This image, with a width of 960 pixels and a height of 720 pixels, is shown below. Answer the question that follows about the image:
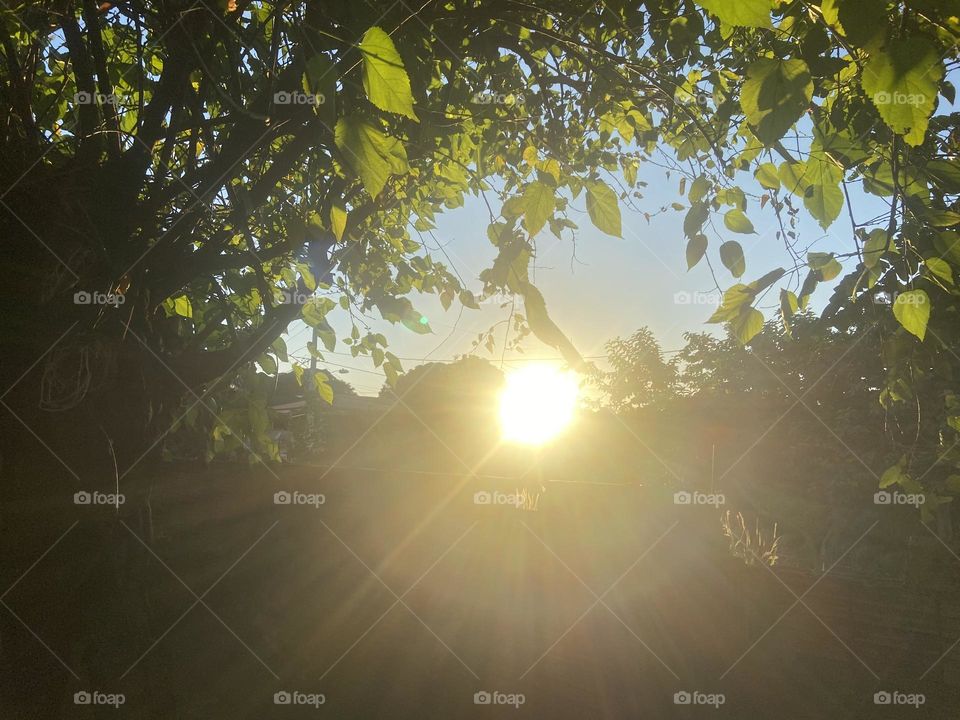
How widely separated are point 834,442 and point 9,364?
20.2 meters

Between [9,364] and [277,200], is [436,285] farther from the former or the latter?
[9,364]

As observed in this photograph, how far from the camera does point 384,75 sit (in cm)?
95

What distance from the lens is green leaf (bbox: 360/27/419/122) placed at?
3.08ft

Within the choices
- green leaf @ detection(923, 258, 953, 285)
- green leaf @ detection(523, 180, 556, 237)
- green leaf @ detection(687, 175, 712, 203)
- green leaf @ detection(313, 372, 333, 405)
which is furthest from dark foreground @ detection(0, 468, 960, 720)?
green leaf @ detection(923, 258, 953, 285)

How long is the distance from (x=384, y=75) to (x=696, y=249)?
3.25ft

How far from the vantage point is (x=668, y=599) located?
6348mm

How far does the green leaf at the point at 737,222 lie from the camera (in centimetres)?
179

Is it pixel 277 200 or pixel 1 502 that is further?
pixel 277 200

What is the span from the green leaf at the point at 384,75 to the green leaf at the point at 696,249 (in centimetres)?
94

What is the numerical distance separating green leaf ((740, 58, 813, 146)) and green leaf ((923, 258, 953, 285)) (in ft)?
2.70

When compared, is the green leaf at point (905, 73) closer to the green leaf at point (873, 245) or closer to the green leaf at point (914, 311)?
the green leaf at point (914, 311)

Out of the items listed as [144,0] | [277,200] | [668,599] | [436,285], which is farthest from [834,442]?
[144,0]

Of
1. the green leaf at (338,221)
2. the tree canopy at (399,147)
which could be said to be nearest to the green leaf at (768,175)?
the tree canopy at (399,147)

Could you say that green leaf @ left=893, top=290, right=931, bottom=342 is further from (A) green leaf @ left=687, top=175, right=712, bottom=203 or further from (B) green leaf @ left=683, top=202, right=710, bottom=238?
(A) green leaf @ left=687, top=175, right=712, bottom=203
